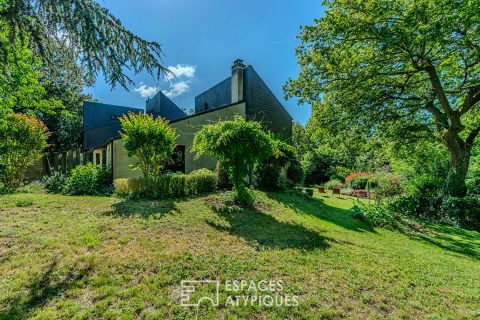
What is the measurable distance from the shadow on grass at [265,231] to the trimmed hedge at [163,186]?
2189mm

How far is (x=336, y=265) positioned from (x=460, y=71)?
11555mm

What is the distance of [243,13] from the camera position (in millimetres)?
9344

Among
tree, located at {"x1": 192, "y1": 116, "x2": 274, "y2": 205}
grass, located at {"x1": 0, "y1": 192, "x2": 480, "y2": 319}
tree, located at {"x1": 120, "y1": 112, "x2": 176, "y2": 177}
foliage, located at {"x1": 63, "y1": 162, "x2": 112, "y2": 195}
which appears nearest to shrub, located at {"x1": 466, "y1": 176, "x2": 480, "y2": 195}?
grass, located at {"x1": 0, "y1": 192, "x2": 480, "y2": 319}

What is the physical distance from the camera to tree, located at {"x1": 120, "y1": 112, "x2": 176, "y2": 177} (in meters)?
8.52

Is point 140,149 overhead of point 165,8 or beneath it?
beneath

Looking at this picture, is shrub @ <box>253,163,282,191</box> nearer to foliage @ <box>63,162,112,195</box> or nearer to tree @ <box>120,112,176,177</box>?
tree @ <box>120,112,176,177</box>

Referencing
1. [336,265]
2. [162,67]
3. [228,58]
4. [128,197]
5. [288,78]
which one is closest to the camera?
[336,265]

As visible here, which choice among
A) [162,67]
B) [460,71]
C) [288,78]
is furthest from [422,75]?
[162,67]

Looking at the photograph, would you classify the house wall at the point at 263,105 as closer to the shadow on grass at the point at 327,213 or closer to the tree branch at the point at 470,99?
the shadow on grass at the point at 327,213

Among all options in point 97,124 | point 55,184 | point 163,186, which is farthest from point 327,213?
point 97,124

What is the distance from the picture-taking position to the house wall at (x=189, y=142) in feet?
Answer: 40.9

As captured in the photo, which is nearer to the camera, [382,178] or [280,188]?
[280,188]

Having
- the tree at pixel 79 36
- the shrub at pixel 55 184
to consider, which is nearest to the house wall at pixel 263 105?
the tree at pixel 79 36

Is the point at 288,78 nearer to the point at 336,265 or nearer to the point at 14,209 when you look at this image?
the point at 336,265
